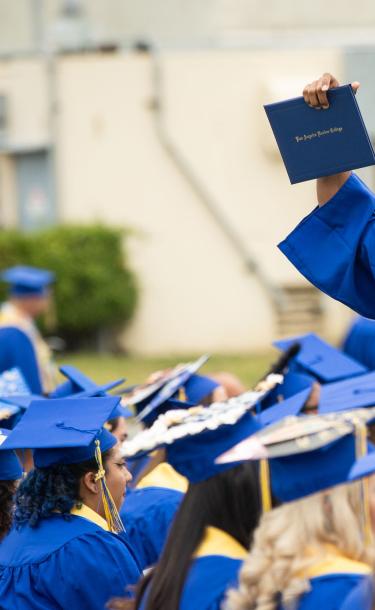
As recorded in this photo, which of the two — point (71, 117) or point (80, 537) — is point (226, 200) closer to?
point (71, 117)

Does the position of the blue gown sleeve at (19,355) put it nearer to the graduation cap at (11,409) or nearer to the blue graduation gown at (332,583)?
the graduation cap at (11,409)

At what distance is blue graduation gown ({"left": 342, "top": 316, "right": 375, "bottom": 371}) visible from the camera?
256 inches

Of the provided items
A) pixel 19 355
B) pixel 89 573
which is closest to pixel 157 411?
pixel 89 573

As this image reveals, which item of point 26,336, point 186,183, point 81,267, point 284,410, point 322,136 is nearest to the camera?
point 322,136

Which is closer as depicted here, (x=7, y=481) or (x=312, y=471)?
(x=312, y=471)

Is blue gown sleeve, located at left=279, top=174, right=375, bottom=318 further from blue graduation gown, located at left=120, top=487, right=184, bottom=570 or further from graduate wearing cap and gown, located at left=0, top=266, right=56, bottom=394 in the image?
graduate wearing cap and gown, located at left=0, top=266, right=56, bottom=394

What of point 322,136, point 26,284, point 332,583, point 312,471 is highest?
point 322,136

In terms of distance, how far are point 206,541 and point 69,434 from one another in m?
1.03

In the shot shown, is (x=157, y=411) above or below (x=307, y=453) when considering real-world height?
below

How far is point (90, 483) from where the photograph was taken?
392cm

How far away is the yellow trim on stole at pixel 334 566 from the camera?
8.74 feet

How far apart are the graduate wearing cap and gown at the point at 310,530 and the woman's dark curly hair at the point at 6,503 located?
5.26 feet

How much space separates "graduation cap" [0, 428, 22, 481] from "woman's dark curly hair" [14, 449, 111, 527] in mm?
318

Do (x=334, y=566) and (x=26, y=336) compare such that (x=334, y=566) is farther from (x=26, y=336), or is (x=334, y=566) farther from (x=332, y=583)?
(x=26, y=336)
